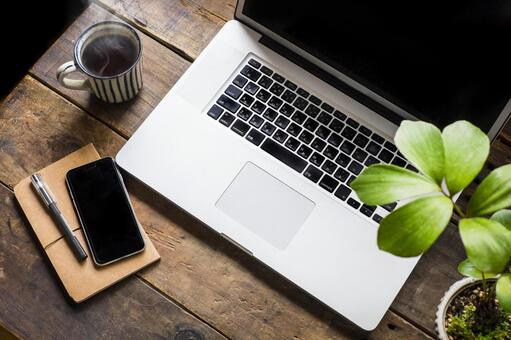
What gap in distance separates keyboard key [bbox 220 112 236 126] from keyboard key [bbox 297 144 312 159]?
0.37 feet

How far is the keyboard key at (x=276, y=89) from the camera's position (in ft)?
3.12

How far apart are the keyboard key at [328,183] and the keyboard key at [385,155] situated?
82 mm

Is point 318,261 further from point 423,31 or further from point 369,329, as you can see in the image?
point 423,31

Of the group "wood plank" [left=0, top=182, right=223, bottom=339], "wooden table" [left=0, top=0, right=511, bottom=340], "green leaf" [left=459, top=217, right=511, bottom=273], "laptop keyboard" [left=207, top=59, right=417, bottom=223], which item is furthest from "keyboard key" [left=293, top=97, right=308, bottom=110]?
"green leaf" [left=459, top=217, right=511, bottom=273]

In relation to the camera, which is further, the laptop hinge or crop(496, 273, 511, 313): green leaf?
the laptop hinge

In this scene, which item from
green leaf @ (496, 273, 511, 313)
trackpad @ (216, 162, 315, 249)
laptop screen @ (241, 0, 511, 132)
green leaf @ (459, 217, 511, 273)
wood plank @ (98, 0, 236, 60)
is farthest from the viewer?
wood plank @ (98, 0, 236, 60)

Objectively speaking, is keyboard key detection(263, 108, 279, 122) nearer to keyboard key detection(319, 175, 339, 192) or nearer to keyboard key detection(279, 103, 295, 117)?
keyboard key detection(279, 103, 295, 117)

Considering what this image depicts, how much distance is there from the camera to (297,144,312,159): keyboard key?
36.3 inches

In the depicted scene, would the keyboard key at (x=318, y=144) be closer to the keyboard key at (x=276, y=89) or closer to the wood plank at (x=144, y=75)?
the keyboard key at (x=276, y=89)

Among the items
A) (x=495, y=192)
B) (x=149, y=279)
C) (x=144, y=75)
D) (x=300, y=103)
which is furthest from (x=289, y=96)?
(x=495, y=192)

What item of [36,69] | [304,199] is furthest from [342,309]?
[36,69]

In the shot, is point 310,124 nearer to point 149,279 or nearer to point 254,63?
point 254,63

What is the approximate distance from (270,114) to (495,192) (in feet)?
1.44

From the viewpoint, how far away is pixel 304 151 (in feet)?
3.03
